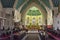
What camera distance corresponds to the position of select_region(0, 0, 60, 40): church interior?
2141cm

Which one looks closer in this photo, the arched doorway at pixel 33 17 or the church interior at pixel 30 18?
the church interior at pixel 30 18

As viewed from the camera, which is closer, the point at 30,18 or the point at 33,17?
the point at 30,18

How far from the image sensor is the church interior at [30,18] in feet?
70.2

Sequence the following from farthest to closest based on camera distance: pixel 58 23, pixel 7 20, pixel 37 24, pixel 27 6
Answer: pixel 37 24
pixel 27 6
pixel 7 20
pixel 58 23

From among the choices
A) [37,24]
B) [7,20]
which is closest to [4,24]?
[7,20]

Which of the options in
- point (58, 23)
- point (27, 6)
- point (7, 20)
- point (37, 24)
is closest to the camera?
point (58, 23)

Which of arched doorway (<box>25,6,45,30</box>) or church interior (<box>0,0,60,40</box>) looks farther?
arched doorway (<box>25,6,45,30</box>)

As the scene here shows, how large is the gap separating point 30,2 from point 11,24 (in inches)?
489

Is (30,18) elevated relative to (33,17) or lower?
lower

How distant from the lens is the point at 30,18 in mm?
41781

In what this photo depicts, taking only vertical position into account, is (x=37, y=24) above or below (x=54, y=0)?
below

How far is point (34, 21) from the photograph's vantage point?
42375 mm

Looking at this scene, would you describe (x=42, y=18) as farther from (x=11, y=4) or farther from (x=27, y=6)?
(x=11, y=4)

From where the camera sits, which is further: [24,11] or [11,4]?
[24,11]
